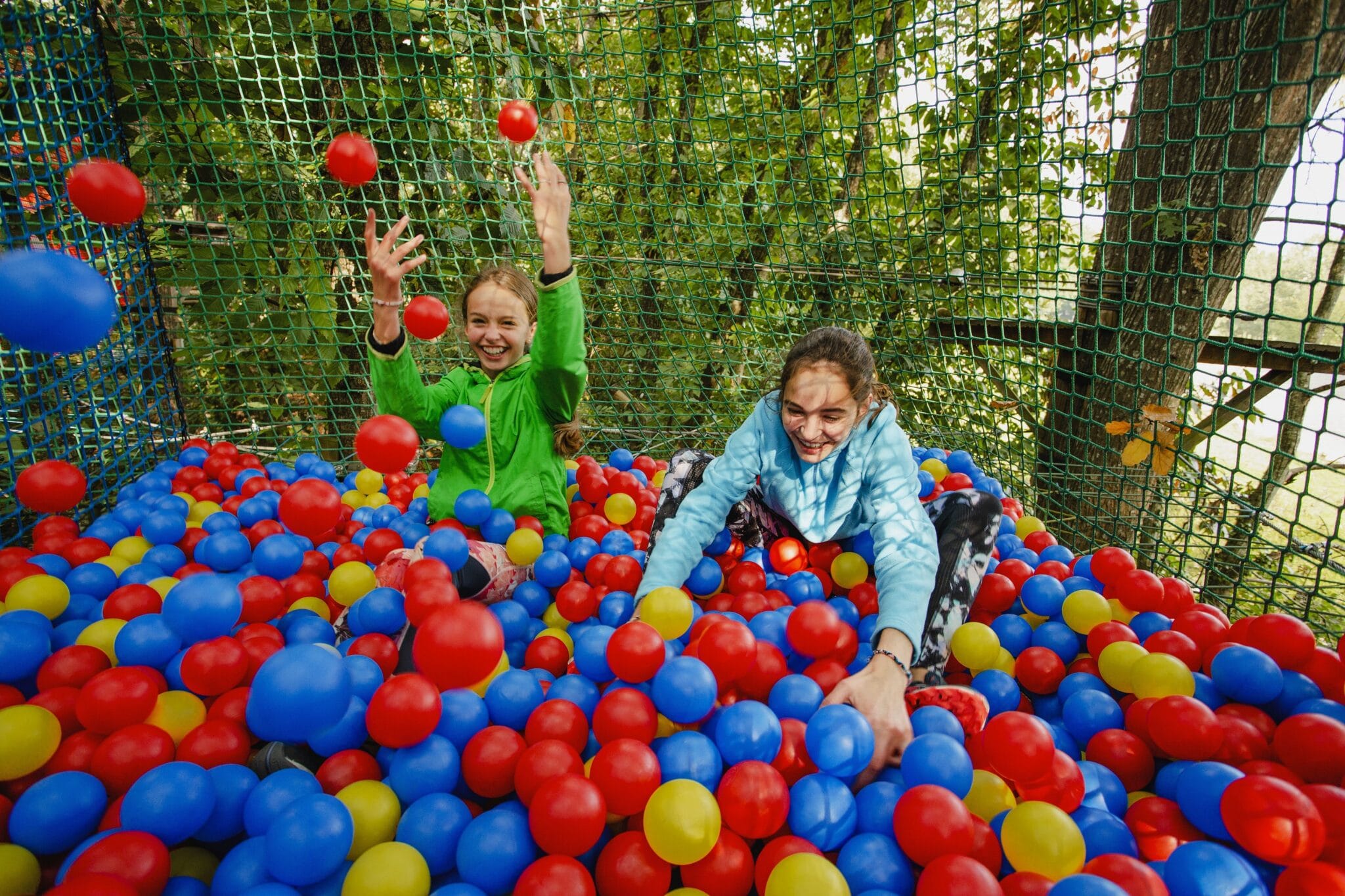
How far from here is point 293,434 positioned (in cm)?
425

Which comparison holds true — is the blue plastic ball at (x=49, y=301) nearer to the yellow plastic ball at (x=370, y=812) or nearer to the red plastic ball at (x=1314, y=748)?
the yellow plastic ball at (x=370, y=812)

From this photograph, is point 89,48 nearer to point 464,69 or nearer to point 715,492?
point 464,69

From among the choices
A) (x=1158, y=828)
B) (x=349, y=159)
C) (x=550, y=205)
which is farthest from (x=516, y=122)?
(x=1158, y=828)

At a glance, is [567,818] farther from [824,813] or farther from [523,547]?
[523,547]

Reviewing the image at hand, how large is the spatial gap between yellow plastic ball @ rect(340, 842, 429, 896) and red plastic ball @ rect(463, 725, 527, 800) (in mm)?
222

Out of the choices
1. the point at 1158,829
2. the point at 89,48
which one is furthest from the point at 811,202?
the point at 89,48

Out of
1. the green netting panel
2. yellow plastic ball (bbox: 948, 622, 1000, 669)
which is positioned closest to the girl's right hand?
the green netting panel

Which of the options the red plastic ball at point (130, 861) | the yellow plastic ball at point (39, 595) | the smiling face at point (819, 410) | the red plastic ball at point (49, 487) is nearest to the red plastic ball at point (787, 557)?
the smiling face at point (819, 410)

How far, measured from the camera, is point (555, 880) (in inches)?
44.0

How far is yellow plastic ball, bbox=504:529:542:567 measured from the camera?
7.70 ft

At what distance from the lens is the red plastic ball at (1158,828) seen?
130 cm

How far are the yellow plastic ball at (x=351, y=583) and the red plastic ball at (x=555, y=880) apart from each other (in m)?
1.20

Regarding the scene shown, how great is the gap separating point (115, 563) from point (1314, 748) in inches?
128

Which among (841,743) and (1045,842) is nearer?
(1045,842)
